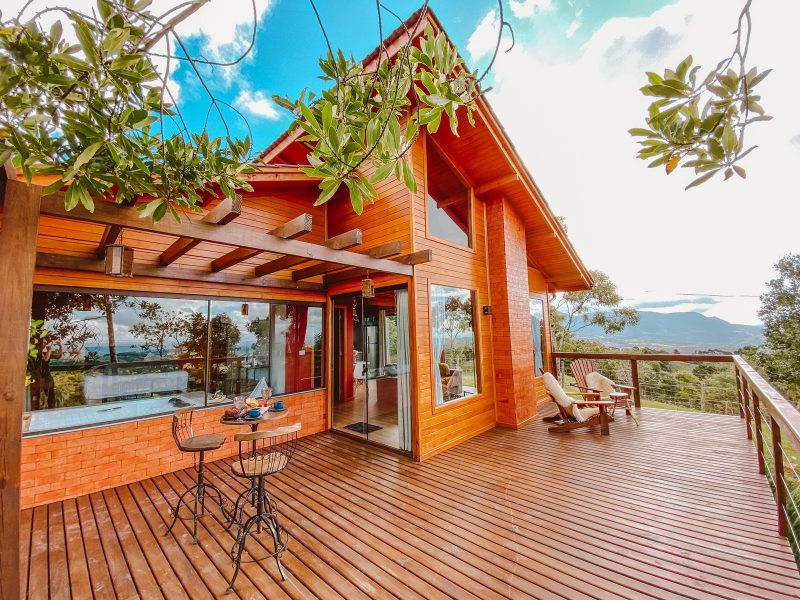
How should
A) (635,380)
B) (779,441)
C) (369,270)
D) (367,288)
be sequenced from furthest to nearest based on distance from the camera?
(635,380)
(369,270)
(367,288)
(779,441)

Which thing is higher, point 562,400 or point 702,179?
point 702,179

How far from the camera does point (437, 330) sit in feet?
16.0

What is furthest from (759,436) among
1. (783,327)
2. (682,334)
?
(682,334)

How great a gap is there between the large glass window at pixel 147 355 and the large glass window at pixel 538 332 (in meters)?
5.16

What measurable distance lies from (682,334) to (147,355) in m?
28.0

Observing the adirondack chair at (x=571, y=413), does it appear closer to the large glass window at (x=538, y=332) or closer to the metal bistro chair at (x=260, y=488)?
the large glass window at (x=538, y=332)

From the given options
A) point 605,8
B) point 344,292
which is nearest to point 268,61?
point 344,292

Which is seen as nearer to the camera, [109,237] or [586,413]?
[109,237]

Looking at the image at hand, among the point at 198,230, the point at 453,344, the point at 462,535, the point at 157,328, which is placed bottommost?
the point at 462,535

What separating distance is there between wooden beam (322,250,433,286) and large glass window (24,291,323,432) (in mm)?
787

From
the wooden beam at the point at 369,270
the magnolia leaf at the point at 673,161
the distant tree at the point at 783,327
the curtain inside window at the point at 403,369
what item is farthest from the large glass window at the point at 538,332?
the distant tree at the point at 783,327

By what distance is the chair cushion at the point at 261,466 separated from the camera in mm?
2572

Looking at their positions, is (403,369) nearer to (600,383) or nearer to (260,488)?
(260,488)

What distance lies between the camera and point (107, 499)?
3400 mm
